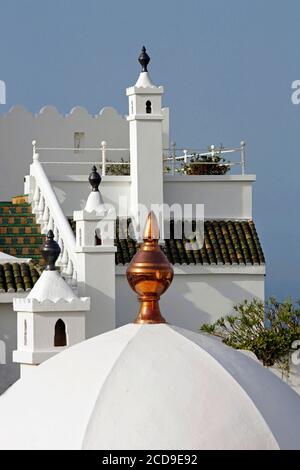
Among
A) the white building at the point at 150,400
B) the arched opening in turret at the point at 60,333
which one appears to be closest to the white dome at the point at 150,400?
the white building at the point at 150,400

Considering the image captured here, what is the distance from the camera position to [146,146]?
31281mm

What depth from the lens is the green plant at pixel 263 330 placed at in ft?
92.3

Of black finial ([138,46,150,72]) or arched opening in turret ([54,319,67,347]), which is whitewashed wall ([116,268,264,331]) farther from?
arched opening in turret ([54,319,67,347])

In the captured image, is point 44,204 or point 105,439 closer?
point 105,439

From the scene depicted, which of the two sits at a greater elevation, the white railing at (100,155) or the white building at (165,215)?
the white railing at (100,155)

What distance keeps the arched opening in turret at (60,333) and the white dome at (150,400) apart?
46.0 ft

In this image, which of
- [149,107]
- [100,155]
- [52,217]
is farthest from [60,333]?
[100,155]

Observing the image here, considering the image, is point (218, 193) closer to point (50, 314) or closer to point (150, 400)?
point (50, 314)

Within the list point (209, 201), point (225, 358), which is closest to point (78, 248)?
point (209, 201)

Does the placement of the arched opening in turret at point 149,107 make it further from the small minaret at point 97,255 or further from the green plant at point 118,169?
the small minaret at point 97,255
